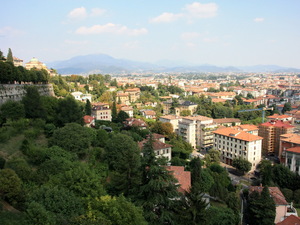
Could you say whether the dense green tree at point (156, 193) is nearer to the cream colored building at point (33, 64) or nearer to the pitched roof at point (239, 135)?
the pitched roof at point (239, 135)

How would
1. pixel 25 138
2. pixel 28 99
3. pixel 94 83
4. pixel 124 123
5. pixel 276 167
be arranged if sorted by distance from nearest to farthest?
pixel 25 138 → pixel 28 99 → pixel 276 167 → pixel 124 123 → pixel 94 83

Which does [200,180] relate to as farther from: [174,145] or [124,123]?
[124,123]

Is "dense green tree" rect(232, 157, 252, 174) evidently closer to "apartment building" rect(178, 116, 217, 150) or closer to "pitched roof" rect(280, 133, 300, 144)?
"pitched roof" rect(280, 133, 300, 144)

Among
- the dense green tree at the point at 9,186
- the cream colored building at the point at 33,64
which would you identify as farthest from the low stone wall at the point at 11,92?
the cream colored building at the point at 33,64

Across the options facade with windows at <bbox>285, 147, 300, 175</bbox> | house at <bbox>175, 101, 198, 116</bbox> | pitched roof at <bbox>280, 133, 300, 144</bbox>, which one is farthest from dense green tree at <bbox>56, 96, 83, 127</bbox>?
house at <bbox>175, 101, 198, 116</bbox>

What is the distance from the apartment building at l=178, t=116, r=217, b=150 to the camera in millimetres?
36656

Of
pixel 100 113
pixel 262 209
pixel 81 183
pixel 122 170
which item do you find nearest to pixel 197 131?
pixel 100 113

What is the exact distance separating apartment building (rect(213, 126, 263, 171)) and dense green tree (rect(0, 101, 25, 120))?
2356 cm

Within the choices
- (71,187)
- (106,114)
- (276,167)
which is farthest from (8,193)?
(106,114)

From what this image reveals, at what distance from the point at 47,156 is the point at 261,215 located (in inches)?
531

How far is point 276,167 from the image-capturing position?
82.2 ft

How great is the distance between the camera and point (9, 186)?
10781 millimetres

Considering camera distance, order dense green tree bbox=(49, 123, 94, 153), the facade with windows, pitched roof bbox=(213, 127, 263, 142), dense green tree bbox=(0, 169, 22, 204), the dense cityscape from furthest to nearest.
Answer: pitched roof bbox=(213, 127, 263, 142)
the facade with windows
dense green tree bbox=(49, 123, 94, 153)
dense green tree bbox=(0, 169, 22, 204)
the dense cityscape

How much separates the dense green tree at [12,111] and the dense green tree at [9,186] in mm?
9651
